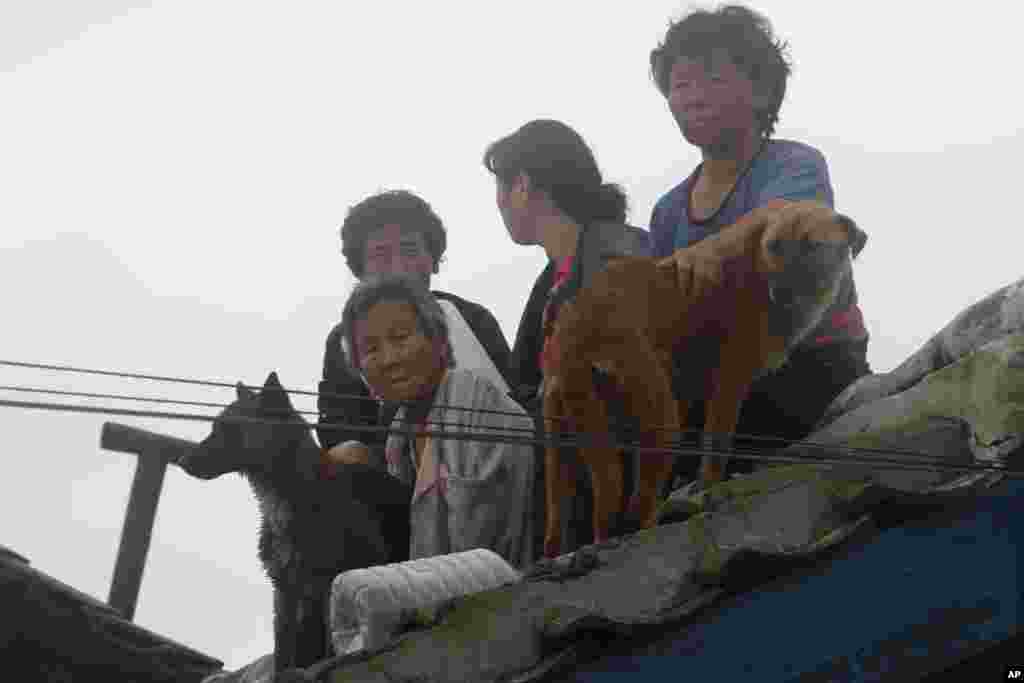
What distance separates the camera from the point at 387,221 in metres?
6.16

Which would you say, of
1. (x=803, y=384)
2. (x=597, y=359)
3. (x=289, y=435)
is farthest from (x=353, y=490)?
(x=803, y=384)

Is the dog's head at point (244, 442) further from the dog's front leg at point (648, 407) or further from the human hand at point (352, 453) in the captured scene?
the dog's front leg at point (648, 407)

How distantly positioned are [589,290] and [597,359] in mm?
193

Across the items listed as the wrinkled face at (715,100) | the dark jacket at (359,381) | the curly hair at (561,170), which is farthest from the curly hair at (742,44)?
the dark jacket at (359,381)

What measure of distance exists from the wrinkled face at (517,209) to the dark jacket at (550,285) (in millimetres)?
114

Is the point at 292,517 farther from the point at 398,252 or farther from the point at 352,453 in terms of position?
the point at 398,252

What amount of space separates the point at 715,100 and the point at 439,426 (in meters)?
1.22

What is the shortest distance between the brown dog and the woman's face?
76cm

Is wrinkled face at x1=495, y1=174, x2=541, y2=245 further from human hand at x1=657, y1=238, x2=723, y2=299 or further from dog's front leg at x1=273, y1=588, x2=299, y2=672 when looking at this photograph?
dog's front leg at x1=273, y1=588, x2=299, y2=672

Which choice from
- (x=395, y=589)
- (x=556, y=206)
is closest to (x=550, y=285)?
(x=556, y=206)

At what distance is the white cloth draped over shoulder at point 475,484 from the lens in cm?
513

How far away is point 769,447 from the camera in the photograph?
15.2ft

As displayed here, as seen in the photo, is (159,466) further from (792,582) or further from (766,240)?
(792,582)

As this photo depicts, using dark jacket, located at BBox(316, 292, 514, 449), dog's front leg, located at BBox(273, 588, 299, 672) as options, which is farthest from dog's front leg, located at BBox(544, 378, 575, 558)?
dark jacket, located at BBox(316, 292, 514, 449)
